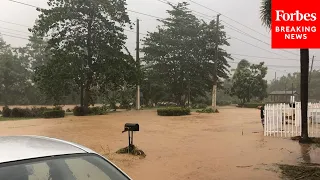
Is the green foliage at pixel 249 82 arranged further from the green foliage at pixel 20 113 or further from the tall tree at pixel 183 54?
the green foliage at pixel 20 113

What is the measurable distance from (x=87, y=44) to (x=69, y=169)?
93.2ft

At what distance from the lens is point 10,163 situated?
226cm

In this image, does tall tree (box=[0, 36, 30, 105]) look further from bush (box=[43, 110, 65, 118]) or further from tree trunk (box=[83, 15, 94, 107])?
bush (box=[43, 110, 65, 118])

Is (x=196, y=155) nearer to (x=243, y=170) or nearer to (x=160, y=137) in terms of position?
(x=243, y=170)

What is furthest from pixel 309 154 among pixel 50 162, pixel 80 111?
pixel 80 111

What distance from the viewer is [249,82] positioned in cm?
5328

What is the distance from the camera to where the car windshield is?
7.93 feet

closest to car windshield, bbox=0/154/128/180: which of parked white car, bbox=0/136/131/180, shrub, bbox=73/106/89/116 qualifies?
parked white car, bbox=0/136/131/180

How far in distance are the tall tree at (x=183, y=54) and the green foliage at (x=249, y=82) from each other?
6.40 metres

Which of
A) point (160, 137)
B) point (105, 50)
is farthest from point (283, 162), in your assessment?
point (105, 50)

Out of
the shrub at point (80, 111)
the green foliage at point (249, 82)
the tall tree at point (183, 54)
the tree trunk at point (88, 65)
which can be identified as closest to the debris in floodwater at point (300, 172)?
the shrub at point (80, 111)

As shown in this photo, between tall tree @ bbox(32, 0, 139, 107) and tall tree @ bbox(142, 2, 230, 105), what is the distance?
14.7 m

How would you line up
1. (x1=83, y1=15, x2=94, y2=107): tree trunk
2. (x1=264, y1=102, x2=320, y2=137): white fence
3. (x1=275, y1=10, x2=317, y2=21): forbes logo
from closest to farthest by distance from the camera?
(x1=275, y1=10, x2=317, y2=21): forbes logo < (x1=264, y1=102, x2=320, y2=137): white fence < (x1=83, y1=15, x2=94, y2=107): tree trunk

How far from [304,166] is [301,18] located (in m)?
3.59
